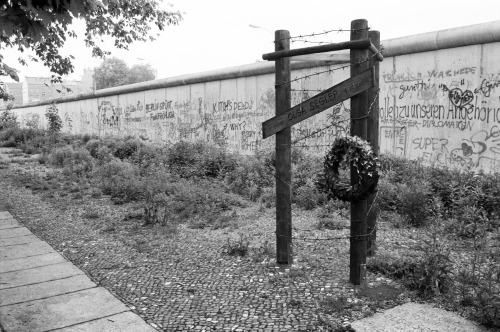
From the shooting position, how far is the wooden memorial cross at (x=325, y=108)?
4.37 m

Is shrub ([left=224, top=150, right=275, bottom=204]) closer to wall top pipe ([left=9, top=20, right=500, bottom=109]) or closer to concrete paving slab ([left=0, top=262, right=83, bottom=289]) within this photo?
wall top pipe ([left=9, top=20, right=500, bottom=109])

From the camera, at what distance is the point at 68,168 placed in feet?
42.6

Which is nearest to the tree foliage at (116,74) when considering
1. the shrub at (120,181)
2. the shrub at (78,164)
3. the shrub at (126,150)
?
the shrub at (126,150)

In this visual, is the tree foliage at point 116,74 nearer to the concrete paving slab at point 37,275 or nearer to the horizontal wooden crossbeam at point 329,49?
the concrete paving slab at point 37,275

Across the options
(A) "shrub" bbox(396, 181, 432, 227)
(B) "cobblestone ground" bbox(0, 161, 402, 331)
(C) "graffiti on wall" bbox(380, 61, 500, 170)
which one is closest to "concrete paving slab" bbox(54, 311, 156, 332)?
(B) "cobblestone ground" bbox(0, 161, 402, 331)

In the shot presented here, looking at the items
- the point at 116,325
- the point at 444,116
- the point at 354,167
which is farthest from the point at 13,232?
the point at 444,116

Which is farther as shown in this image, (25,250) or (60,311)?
(25,250)

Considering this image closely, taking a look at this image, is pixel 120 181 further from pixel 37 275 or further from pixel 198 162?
pixel 37 275

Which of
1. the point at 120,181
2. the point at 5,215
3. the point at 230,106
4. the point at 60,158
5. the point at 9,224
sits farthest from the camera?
the point at 230,106

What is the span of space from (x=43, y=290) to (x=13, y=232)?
120 inches

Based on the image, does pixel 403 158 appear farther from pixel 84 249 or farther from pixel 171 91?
pixel 171 91

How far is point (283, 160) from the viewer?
5.17m

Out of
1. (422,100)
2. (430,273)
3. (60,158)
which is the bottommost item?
(430,273)

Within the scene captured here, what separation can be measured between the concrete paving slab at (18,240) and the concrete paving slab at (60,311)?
101 inches
